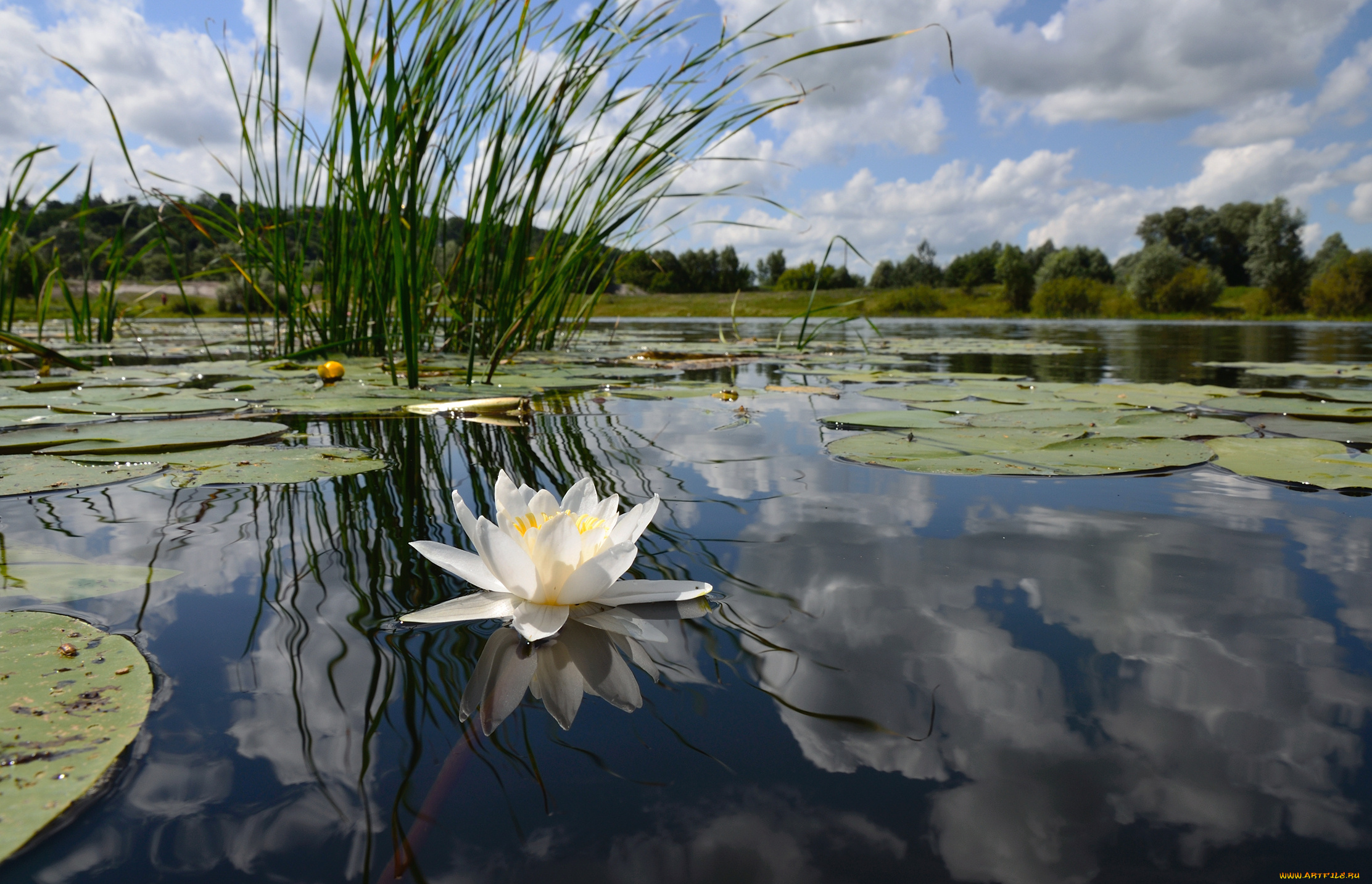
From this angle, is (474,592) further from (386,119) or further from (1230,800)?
(386,119)

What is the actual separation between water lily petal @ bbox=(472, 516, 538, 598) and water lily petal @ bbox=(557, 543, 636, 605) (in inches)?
1.2

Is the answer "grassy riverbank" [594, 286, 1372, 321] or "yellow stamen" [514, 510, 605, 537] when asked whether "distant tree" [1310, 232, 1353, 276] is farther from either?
"yellow stamen" [514, 510, 605, 537]

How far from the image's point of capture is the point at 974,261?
4206 centimetres

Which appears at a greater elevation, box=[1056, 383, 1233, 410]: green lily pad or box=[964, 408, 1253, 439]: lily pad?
box=[1056, 383, 1233, 410]: green lily pad

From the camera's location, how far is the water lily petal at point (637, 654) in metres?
0.51

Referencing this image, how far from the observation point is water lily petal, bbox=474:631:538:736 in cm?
45

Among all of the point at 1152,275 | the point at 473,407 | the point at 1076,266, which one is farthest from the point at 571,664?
the point at 1076,266

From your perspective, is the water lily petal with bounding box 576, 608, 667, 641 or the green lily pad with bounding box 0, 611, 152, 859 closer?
the green lily pad with bounding box 0, 611, 152, 859

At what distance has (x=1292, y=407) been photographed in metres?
1.79

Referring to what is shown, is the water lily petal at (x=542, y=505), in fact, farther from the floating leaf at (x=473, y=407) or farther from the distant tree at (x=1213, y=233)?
the distant tree at (x=1213, y=233)

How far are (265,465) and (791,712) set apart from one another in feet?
3.32

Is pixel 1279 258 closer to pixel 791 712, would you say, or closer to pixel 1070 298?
pixel 1070 298

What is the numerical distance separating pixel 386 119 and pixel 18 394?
1.29 meters

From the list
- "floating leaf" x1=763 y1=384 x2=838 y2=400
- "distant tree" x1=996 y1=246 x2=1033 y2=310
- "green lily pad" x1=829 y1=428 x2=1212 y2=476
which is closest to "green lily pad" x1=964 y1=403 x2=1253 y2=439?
"green lily pad" x1=829 y1=428 x2=1212 y2=476
